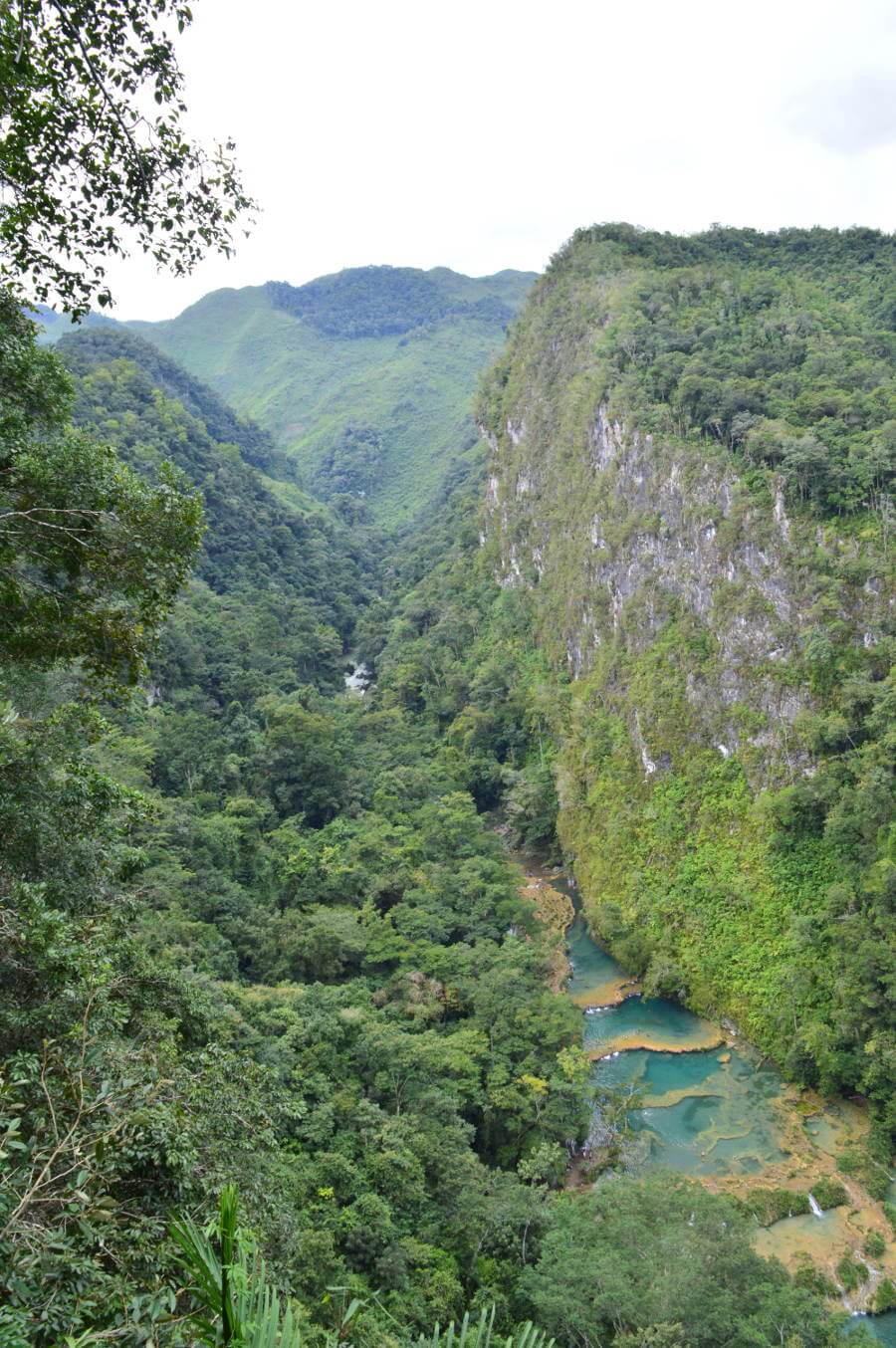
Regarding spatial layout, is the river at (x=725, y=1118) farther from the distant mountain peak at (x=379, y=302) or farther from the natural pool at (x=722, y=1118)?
the distant mountain peak at (x=379, y=302)

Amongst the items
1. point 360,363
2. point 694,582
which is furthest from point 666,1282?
point 360,363

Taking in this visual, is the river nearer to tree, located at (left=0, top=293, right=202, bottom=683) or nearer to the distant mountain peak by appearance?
tree, located at (left=0, top=293, right=202, bottom=683)

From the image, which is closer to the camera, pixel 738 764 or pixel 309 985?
pixel 309 985

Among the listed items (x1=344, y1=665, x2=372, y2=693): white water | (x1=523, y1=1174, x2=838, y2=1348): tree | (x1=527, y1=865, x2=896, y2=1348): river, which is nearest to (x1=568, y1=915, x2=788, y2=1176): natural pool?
(x1=527, y1=865, x2=896, y2=1348): river

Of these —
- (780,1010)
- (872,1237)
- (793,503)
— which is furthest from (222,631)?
(872,1237)

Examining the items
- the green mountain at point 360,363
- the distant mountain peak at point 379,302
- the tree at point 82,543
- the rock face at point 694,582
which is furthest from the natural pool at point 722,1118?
the distant mountain peak at point 379,302

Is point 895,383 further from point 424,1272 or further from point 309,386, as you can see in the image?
point 309,386

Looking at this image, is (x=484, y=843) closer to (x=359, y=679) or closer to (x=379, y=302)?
(x=359, y=679)
